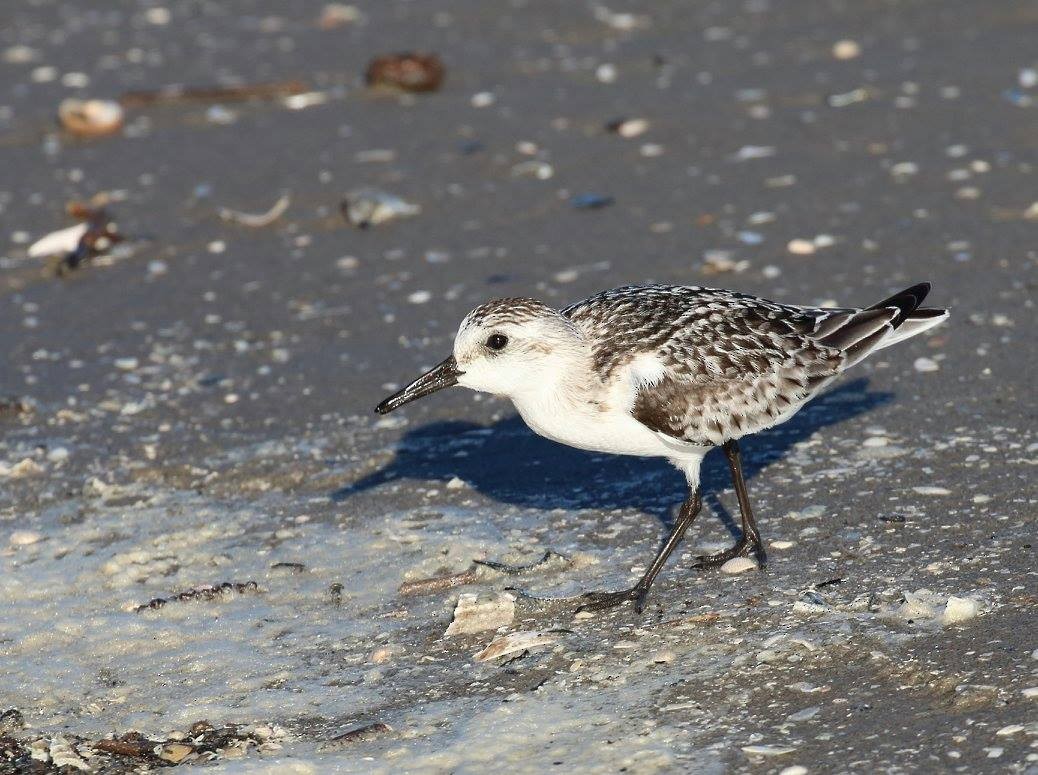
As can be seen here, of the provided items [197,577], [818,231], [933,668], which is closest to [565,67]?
[818,231]

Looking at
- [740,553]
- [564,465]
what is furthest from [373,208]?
[740,553]

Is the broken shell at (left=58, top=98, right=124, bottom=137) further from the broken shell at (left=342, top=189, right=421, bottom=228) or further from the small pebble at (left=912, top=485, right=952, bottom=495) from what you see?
the small pebble at (left=912, top=485, right=952, bottom=495)

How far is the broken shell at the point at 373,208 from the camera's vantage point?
980 cm

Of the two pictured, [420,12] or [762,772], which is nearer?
[762,772]

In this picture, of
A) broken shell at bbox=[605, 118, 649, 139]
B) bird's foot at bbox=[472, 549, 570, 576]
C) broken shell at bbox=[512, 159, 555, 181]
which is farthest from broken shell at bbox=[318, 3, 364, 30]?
bird's foot at bbox=[472, 549, 570, 576]

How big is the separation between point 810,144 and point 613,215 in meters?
1.71

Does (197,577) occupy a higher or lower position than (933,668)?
lower

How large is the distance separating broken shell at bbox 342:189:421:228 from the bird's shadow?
2.78 meters

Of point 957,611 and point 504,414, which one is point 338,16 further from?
point 957,611

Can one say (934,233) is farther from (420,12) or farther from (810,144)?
(420,12)

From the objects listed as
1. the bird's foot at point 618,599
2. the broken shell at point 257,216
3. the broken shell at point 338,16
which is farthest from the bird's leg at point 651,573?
the broken shell at point 338,16

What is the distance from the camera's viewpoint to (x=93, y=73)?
12883 mm

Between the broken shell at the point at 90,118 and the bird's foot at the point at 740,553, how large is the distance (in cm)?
748

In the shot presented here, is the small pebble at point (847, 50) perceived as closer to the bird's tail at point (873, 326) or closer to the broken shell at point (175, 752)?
the bird's tail at point (873, 326)
